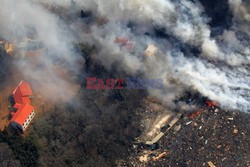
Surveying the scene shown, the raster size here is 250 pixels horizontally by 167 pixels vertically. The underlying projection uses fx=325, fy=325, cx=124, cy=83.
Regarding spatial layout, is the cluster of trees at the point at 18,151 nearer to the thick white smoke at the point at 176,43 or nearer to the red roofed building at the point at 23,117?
the red roofed building at the point at 23,117

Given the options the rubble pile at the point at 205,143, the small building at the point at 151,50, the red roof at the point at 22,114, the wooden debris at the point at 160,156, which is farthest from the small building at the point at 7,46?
the wooden debris at the point at 160,156

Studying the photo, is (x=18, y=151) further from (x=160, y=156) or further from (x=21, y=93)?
(x=160, y=156)

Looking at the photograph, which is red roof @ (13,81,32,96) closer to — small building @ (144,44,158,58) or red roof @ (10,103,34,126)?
red roof @ (10,103,34,126)

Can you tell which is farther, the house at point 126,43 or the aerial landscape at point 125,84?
the house at point 126,43

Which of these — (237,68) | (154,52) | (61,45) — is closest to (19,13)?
(61,45)

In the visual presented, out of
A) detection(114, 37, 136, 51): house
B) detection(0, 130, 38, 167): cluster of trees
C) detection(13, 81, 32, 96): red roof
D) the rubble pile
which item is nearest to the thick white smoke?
detection(114, 37, 136, 51): house

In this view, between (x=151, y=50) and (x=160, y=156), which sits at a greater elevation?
(x=151, y=50)

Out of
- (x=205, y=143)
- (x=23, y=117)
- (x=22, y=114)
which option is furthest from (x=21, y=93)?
(x=205, y=143)
